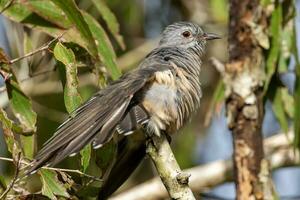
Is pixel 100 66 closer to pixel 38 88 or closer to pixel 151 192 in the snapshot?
pixel 151 192

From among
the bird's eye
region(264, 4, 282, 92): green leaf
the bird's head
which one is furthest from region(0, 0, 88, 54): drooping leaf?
region(264, 4, 282, 92): green leaf

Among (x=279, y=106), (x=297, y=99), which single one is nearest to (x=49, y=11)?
(x=297, y=99)

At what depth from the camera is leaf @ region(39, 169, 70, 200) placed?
3.35 meters

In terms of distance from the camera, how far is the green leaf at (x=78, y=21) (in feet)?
12.3

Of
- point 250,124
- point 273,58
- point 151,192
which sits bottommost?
point 151,192

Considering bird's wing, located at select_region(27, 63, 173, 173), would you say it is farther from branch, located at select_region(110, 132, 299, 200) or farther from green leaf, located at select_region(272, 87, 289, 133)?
branch, located at select_region(110, 132, 299, 200)

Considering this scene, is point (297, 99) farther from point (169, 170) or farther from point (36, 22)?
point (36, 22)

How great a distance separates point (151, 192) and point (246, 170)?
1051 millimetres

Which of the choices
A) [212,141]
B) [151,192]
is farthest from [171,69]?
[212,141]

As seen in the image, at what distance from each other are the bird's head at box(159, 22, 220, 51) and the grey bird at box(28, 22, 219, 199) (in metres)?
0.24

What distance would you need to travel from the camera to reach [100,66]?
13.4 ft

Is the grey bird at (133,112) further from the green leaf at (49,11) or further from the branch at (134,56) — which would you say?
the branch at (134,56)

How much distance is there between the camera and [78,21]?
3764mm

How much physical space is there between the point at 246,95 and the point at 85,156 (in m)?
1.23
